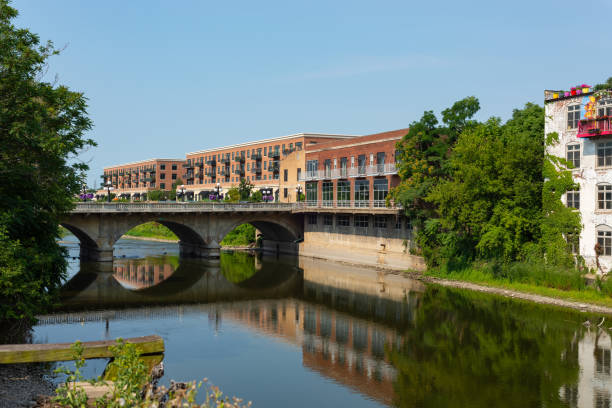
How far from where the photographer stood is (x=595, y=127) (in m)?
40.0

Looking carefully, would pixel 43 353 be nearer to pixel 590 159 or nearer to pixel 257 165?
pixel 590 159

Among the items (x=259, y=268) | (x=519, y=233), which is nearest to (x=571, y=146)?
(x=519, y=233)

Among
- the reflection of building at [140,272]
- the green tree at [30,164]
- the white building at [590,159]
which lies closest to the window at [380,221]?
the white building at [590,159]

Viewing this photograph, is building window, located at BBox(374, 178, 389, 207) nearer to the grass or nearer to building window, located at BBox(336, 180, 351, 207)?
building window, located at BBox(336, 180, 351, 207)

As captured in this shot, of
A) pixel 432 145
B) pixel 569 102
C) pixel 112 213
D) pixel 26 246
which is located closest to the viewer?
pixel 26 246

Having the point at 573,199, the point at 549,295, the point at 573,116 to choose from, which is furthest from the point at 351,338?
the point at 573,116

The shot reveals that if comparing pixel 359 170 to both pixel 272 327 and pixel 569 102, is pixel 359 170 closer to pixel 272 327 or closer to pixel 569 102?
pixel 569 102

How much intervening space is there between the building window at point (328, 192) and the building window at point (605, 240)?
34221mm

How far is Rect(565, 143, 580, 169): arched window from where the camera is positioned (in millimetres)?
41625

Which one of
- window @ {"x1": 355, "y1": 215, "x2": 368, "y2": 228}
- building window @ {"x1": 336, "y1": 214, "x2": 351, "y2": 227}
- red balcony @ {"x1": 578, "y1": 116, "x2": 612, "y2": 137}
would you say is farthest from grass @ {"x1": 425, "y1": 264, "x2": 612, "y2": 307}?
building window @ {"x1": 336, "y1": 214, "x2": 351, "y2": 227}

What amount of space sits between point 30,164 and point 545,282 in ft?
112

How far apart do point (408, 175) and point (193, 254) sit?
3213 cm

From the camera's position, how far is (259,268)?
6469 cm

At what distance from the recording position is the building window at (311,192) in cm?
7394
